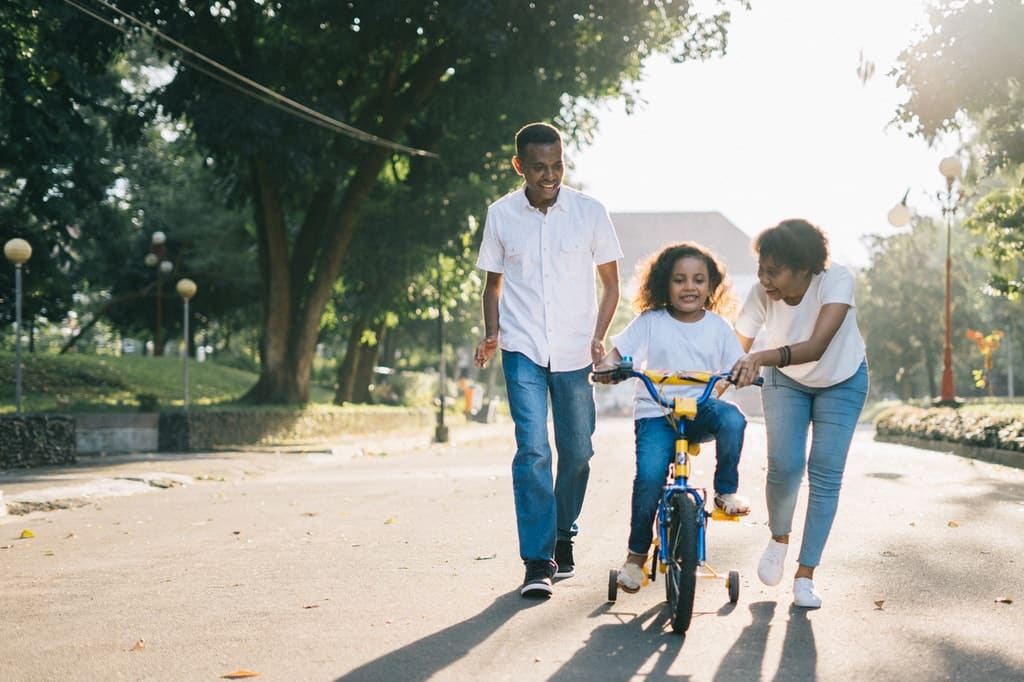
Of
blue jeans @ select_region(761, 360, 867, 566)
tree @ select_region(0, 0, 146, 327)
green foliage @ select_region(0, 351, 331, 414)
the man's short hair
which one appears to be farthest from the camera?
green foliage @ select_region(0, 351, 331, 414)

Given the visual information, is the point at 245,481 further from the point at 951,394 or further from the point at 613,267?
the point at 951,394

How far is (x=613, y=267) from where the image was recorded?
6465 millimetres

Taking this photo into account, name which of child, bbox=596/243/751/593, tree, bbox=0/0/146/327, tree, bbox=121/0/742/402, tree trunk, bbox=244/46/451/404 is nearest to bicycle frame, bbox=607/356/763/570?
child, bbox=596/243/751/593

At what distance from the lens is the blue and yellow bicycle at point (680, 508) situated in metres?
5.02

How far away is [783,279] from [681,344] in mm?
524

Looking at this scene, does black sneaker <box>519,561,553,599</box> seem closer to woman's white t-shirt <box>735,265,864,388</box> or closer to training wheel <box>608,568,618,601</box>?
training wheel <box>608,568,618,601</box>

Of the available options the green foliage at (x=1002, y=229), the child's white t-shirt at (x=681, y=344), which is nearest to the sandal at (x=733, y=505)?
the child's white t-shirt at (x=681, y=344)

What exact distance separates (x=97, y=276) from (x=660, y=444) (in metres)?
39.5

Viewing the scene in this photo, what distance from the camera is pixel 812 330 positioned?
5770 millimetres

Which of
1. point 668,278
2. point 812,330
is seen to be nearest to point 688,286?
point 668,278

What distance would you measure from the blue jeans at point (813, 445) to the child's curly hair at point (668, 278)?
0.43 m

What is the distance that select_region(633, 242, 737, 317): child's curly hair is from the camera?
5.92 meters

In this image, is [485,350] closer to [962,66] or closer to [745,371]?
[745,371]

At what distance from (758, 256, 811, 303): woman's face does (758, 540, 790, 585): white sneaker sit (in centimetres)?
111
